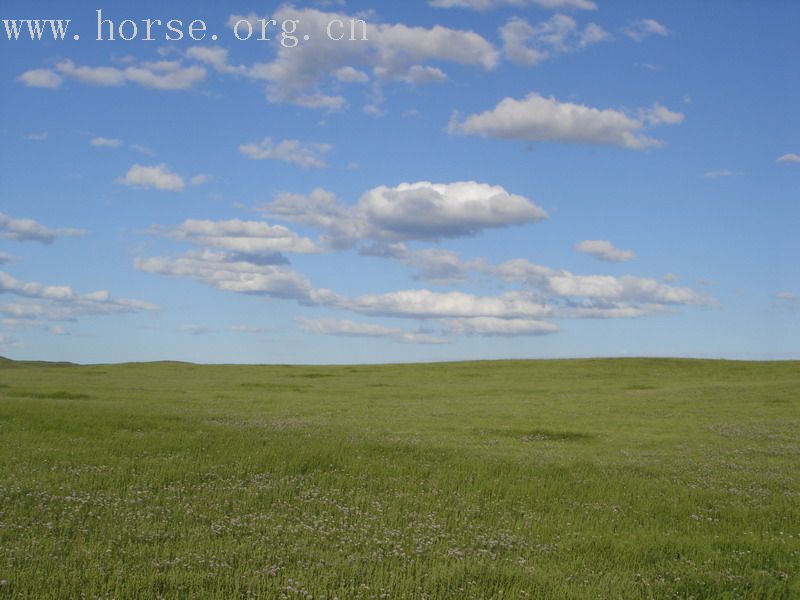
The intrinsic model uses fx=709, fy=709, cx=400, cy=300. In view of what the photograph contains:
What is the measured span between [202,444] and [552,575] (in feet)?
43.5

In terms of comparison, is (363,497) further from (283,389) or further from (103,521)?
(283,389)

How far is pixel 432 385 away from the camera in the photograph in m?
65.1

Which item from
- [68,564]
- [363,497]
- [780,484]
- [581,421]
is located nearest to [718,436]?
[581,421]

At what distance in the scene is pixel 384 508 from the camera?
14297 mm

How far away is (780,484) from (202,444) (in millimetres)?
16194

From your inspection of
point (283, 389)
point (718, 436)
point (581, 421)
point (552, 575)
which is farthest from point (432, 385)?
point (552, 575)

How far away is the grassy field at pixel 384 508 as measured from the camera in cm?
1030

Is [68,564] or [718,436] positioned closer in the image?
[68,564]

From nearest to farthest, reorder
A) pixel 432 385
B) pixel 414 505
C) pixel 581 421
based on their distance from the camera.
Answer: pixel 414 505 → pixel 581 421 → pixel 432 385

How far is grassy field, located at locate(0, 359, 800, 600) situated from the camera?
1030 centimetres

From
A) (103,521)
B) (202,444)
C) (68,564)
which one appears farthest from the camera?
(202,444)

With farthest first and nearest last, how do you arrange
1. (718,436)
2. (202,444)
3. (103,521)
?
(718,436) → (202,444) → (103,521)

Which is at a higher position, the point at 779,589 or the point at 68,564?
the point at 68,564

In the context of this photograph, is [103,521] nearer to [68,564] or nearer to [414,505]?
[68,564]
